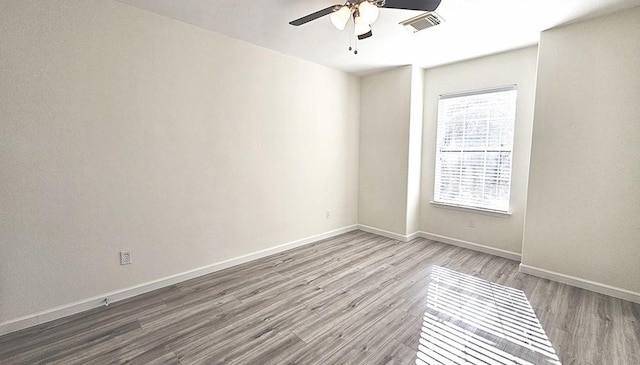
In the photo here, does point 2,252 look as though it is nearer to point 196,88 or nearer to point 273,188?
point 196,88

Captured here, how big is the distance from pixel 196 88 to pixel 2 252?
2014 mm

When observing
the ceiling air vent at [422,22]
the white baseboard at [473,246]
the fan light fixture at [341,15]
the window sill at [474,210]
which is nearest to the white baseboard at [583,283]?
the white baseboard at [473,246]

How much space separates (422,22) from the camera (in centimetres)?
259

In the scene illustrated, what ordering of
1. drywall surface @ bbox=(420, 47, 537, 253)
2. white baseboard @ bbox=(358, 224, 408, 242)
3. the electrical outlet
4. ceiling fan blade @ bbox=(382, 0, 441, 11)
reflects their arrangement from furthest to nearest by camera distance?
1. white baseboard @ bbox=(358, 224, 408, 242)
2. drywall surface @ bbox=(420, 47, 537, 253)
3. the electrical outlet
4. ceiling fan blade @ bbox=(382, 0, 441, 11)

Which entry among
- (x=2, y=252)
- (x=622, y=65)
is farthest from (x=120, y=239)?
(x=622, y=65)

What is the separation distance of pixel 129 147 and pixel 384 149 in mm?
3404

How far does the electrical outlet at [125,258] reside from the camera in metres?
2.46

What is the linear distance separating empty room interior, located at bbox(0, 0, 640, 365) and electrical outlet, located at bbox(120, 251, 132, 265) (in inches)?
0.6

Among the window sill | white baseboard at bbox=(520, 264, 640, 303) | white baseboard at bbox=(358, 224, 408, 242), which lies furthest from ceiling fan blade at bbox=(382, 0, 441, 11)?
white baseboard at bbox=(358, 224, 408, 242)

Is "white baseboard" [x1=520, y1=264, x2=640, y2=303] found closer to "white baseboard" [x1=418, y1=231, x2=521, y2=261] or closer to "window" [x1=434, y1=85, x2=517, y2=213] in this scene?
"white baseboard" [x1=418, y1=231, x2=521, y2=261]

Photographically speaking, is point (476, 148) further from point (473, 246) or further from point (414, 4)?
point (414, 4)

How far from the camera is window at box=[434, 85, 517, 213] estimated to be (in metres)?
3.50

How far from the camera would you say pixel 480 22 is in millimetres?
2648

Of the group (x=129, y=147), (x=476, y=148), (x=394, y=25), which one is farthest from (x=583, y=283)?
(x=129, y=147)
